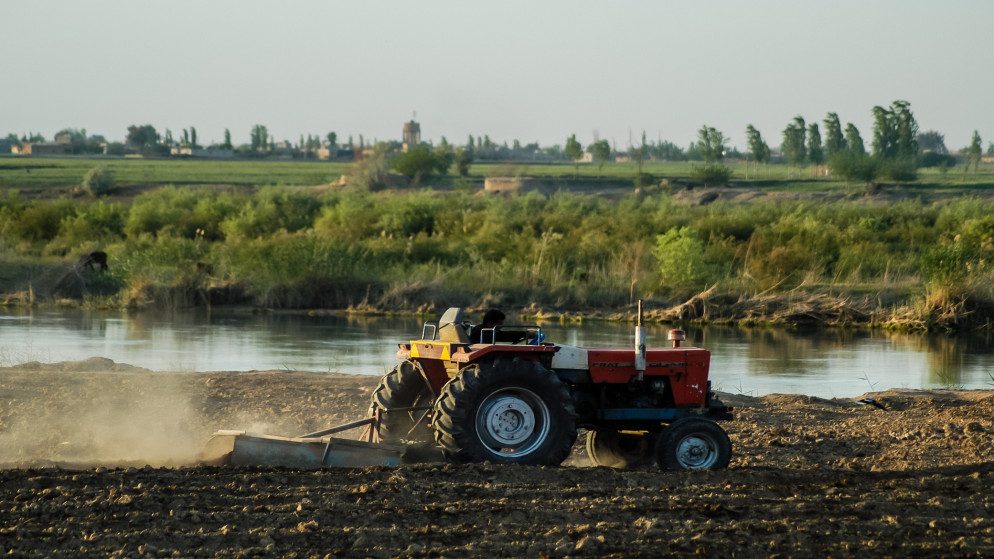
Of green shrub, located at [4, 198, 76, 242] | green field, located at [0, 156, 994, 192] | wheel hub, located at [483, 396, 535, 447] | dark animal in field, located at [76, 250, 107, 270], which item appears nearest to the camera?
wheel hub, located at [483, 396, 535, 447]

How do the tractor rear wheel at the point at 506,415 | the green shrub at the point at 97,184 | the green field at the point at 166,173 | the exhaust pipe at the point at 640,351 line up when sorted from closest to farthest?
1. the tractor rear wheel at the point at 506,415
2. the exhaust pipe at the point at 640,351
3. the green shrub at the point at 97,184
4. the green field at the point at 166,173

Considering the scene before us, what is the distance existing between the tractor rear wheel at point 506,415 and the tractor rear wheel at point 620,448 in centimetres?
97

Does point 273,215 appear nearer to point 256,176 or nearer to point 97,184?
point 97,184

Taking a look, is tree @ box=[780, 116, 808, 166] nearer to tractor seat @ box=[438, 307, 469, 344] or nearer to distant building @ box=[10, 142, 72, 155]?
distant building @ box=[10, 142, 72, 155]

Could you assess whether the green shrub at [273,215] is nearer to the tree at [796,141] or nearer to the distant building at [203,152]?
the tree at [796,141]

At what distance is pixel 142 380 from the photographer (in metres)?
15.3

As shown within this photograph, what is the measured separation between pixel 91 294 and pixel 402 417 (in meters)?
25.1

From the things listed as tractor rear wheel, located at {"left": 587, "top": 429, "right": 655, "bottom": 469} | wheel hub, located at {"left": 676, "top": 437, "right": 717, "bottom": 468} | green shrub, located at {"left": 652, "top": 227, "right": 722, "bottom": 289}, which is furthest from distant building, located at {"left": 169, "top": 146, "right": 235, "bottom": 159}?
wheel hub, located at {"left": 676, "top": 437, "right": 717, "bottom": 468}

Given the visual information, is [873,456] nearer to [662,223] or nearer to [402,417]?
[402,417]

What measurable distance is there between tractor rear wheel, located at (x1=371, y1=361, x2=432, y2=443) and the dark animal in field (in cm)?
2718

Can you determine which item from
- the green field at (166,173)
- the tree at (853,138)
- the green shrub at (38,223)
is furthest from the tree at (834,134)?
the green shrub at (38,223)

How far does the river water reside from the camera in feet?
64.1

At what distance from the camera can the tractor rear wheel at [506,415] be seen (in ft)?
31.0

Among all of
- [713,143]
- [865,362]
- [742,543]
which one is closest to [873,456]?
[742,543]
